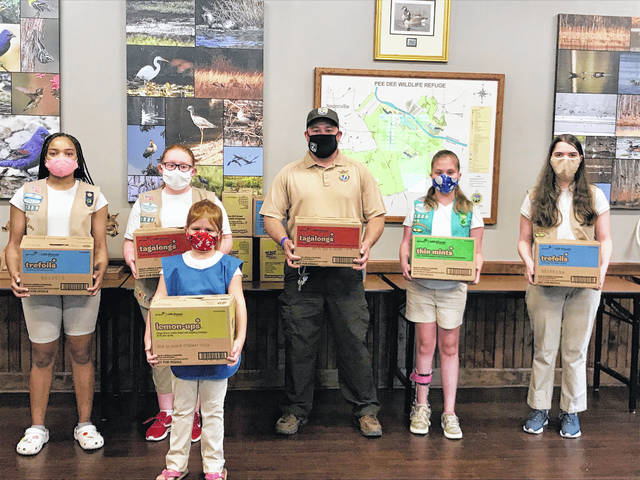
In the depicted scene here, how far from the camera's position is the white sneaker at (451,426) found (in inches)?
133

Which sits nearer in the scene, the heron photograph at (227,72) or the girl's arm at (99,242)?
the girl's arm at (99,242)

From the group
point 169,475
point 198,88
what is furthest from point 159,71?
point 169,475

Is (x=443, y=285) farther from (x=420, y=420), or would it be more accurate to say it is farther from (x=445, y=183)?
(x=420, y=420)

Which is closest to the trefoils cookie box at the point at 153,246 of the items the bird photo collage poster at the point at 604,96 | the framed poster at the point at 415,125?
the framed poster at the point at 415,125

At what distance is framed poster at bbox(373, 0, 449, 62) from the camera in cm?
407

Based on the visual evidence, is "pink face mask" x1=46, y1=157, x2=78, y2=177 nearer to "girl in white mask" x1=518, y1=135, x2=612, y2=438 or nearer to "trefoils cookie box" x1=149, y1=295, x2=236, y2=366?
"trefoils cookie box" x1=149, y1=295, x2=236, y2=366

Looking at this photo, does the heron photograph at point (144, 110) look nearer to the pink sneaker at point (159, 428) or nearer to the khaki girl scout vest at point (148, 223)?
the khaki girl scout vest at point (148, 223)

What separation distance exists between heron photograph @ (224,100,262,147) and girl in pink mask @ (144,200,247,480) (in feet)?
4.55

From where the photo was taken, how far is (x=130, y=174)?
4.00 meters

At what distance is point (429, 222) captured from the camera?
3359 mm

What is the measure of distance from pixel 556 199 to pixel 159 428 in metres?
2.44

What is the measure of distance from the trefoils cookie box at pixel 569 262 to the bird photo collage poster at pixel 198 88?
1.84 m

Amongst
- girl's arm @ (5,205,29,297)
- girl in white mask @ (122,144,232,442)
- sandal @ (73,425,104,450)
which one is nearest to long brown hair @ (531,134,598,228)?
girl in white mask @ (122,144,232,442)

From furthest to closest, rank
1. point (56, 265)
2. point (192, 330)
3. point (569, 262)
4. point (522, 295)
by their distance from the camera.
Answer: point (522, 295), point (569, 262), point (56, 265), point (192, 330)
